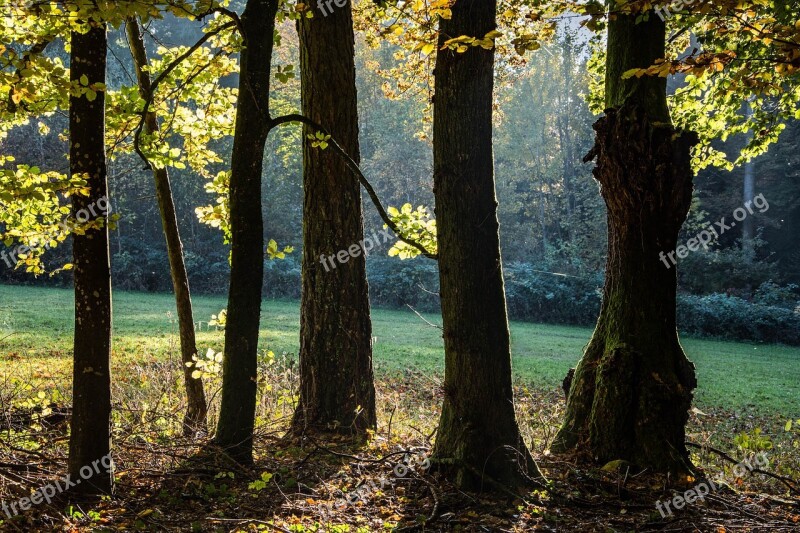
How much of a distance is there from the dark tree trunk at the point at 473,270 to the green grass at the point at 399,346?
6163mm

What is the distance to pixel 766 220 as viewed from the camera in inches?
1076

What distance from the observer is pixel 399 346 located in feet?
58.7

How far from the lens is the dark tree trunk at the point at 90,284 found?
409cm

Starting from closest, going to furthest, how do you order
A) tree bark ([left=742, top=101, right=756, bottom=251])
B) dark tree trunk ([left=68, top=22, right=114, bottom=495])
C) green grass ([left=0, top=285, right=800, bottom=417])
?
dark tree trunk ([left=68, top=22, right=114, bottom=495]) → green grass ([left=0, top=285, right=800, bottom=417]) → tree bark ([left=742, top=101, right=756, bottom=251])

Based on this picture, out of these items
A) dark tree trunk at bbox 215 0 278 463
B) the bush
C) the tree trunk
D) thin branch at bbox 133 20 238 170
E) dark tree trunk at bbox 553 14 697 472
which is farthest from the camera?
the bush

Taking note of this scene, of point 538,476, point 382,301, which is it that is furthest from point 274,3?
point 382,301

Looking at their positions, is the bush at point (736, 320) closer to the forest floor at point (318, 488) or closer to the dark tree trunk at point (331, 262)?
the forest floor at point (318, 488)

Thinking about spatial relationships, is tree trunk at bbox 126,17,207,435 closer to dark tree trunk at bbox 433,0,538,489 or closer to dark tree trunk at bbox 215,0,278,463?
dark tree trunk at bbox 215,0,278,463

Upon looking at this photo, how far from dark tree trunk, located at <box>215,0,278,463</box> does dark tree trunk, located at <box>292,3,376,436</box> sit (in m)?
1.60

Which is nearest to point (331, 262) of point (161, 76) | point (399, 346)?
point (161, 76)

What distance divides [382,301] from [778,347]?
1546 cm

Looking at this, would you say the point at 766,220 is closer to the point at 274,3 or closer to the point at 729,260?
the point at 729,260

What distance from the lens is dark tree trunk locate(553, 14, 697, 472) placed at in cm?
551

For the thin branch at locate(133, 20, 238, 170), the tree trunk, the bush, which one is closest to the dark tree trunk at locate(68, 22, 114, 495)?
the thin branch at locate(133, 20, 238, 170)
